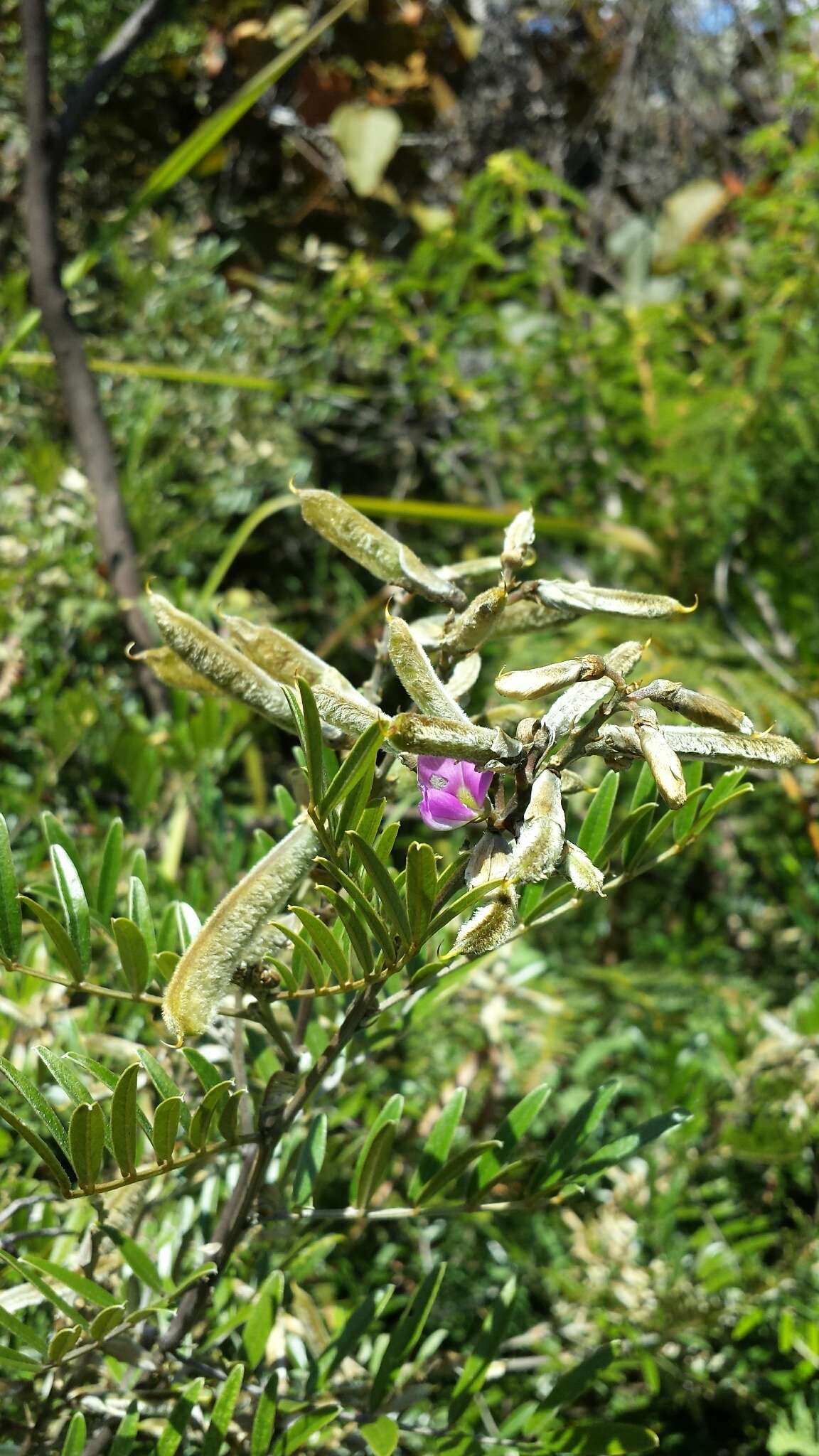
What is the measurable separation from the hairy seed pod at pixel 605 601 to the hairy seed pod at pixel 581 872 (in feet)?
0.35

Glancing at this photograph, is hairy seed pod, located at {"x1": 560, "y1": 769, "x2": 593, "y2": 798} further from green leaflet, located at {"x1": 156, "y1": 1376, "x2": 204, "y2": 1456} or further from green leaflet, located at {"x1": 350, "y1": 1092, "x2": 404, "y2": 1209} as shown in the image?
green leaflet, located at {"x1": 156, "y1": 1376, "x2": 204, "y2": 1456}

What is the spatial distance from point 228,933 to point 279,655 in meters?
0.12

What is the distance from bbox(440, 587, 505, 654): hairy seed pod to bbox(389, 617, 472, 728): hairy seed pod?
0.14 feet

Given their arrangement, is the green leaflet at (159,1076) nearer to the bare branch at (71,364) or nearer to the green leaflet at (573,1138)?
the green leaflet at (573,1138)

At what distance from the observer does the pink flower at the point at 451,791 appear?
36 centimetres

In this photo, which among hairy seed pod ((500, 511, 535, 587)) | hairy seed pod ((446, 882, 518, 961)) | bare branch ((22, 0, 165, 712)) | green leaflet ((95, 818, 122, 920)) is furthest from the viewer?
bare branch ((22, 0, 165, 712))

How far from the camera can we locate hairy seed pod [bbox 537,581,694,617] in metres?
0.40

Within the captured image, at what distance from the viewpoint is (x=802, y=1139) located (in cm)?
81

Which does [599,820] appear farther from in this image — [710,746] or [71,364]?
[71,364]

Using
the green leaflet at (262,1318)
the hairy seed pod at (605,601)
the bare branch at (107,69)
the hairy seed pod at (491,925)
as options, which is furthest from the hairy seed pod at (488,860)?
the bare branch at (107,69)

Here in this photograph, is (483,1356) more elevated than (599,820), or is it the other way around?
(599,820)

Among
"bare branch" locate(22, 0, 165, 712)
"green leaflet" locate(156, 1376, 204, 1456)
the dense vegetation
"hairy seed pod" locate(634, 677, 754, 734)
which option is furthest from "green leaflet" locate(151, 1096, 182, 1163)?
"bare branch" locate(22, 0, 165, 712)

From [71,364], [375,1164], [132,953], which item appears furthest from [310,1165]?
[71,364]

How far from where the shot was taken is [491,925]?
31cm
